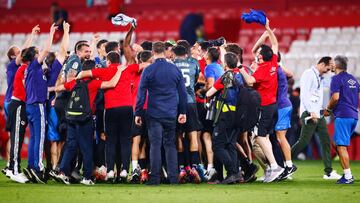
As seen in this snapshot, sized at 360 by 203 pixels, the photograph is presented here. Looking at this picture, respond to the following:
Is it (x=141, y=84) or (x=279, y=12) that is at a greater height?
(x=279, y=12)

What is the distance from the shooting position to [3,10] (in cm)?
3900

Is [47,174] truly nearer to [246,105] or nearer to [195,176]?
[195,176]

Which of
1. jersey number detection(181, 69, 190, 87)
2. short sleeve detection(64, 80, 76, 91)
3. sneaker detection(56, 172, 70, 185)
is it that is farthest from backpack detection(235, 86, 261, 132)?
sneaker detection(56, 172, 70, 185)

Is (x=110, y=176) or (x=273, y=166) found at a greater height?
(x=273, y=166)

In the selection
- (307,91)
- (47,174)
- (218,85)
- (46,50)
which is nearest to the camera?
(46,50)

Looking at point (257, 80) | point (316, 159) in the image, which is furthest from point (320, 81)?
point (316, 159)

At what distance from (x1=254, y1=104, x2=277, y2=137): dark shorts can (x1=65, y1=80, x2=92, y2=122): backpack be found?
2.62 m

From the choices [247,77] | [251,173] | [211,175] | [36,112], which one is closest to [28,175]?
[36,112]

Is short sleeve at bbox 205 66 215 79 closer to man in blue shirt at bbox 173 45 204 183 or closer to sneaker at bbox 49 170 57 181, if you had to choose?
man in blue shirt at bbox 173 45 204 183

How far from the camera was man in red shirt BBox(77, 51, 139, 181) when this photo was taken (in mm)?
15328

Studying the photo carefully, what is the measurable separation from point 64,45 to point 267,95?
3165mm

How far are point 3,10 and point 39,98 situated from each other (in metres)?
24.3

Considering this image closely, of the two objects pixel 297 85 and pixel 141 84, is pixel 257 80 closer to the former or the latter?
pixel 141 84

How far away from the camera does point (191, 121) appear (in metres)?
15.6
